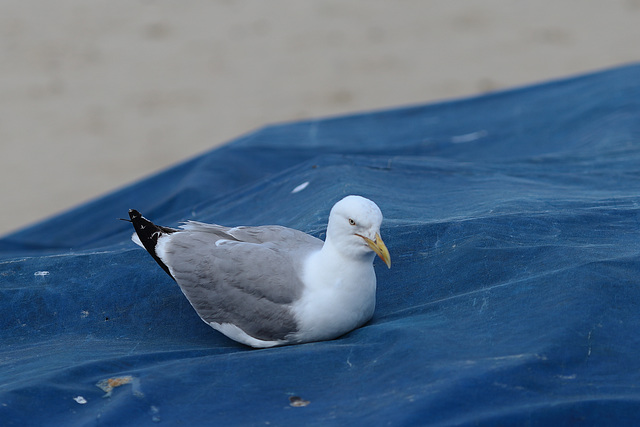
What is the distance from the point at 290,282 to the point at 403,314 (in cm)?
32

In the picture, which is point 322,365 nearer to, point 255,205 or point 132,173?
point 255,205

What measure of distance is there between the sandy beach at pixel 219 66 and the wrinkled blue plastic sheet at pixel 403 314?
8.31 ft

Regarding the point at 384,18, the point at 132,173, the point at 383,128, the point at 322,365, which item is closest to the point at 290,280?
the point at 322,365

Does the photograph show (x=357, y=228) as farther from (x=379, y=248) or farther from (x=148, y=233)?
(x=148, y=233)

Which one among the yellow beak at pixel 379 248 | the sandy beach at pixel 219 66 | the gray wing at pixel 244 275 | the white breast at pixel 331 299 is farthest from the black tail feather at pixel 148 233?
the sandy beach at pixel 219 66

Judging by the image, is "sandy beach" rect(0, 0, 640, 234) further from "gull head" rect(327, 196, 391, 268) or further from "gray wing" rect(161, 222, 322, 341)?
"gull head" rect(327, 196, 391, 268)

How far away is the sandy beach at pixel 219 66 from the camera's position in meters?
6.19

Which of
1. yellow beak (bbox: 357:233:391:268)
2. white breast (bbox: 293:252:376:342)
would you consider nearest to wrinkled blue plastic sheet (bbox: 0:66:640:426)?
white breast (bbox: 293:252:376:342)

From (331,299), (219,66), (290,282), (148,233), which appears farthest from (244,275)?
(219,66)

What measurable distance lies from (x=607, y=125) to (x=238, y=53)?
4489 mm

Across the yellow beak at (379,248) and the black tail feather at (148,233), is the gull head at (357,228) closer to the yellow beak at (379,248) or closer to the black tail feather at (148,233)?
the yellow beak at (379,248)

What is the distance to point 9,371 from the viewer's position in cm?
200

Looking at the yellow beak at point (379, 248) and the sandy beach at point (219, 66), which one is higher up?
the sandy beach at point (219, 66)

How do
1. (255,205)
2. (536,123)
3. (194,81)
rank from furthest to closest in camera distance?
(194,81) < (536,123) < (255,205)
